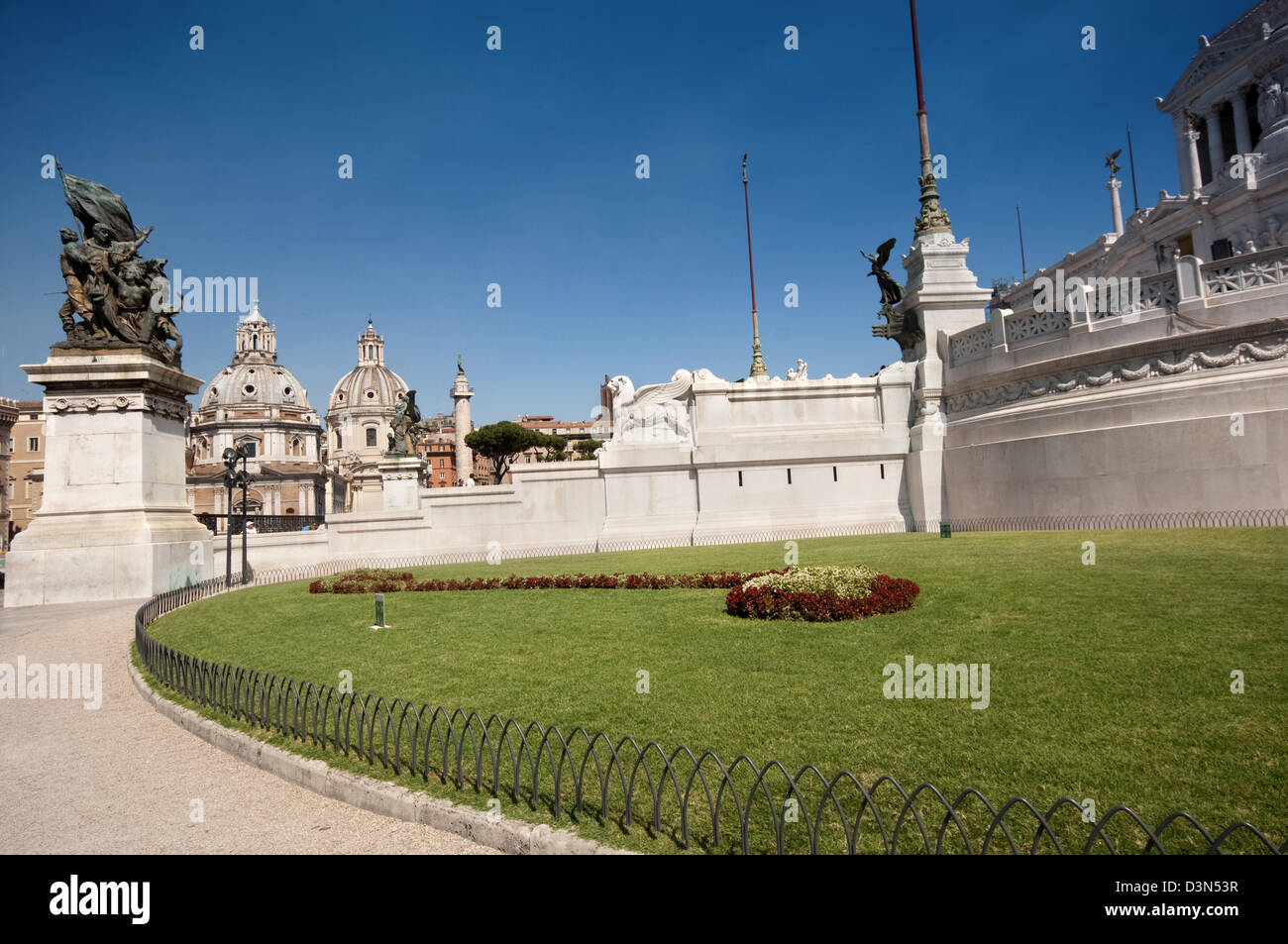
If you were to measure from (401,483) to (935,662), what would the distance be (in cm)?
2393

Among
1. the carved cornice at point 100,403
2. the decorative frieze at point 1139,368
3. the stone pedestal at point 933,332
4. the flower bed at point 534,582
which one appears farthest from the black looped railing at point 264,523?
the decorative frieze at point 1139,368

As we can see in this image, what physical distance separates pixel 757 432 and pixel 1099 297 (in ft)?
37.8

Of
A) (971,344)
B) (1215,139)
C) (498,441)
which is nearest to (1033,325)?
(971,344)

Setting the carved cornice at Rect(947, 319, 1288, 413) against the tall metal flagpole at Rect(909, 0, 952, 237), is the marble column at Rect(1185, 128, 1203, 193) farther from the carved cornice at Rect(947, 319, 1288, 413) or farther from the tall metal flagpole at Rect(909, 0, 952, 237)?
the carved cornice at Rect(947, 319, 1288, 413)

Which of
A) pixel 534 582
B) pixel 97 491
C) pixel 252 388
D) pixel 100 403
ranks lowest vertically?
pixel 534 582

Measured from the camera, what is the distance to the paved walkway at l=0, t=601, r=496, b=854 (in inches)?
214

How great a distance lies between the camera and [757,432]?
27.6 meters

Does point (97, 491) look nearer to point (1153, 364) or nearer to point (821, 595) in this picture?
point (821, 595)

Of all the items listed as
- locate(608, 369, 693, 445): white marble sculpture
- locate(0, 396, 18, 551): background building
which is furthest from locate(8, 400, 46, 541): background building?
locate(608, 369, 693, 445): white marble sculpture

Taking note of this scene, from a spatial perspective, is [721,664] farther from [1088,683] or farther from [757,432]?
[757,432]

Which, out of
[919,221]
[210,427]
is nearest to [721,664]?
[919,221]

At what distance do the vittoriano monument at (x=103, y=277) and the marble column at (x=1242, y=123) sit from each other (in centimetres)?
6202

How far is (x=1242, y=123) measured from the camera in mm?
48812

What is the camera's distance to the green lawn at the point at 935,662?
5133 millimetres
